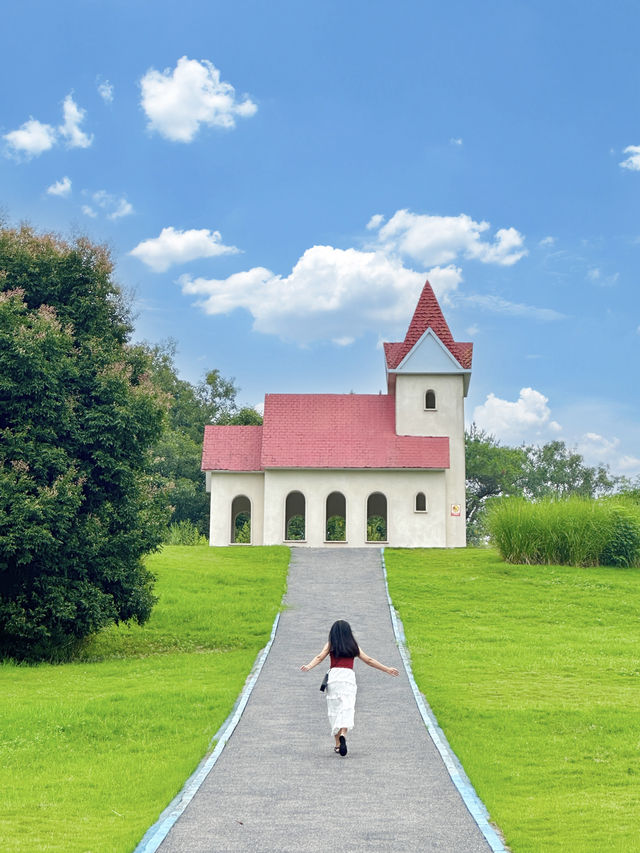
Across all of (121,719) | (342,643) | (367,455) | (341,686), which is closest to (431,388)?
(367,455)

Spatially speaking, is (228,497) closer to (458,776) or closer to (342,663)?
(342,663)

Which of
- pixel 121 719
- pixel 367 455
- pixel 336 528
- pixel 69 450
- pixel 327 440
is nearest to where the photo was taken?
pixel 121 719

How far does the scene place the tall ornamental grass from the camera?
37969mm

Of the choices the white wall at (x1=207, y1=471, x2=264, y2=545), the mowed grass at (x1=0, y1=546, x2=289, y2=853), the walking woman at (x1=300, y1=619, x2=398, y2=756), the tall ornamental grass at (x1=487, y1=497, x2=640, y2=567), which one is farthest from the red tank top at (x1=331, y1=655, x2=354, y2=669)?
the white wall at (x1=207, y1=471, x2=264, y2=545)

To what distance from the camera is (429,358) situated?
155 ft

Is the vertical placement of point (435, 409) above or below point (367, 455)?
above

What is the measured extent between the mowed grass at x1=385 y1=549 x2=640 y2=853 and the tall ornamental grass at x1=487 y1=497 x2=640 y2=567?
1.19m

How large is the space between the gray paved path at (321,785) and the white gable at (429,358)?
1114 inches

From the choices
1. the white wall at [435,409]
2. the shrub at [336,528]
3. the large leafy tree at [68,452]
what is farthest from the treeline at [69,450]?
the shrub at [336,528]

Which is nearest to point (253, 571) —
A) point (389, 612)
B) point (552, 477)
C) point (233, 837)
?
point (389, 612)

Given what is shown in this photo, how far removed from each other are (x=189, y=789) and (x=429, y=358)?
1510 inches

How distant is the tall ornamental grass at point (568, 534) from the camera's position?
37969 millimetres

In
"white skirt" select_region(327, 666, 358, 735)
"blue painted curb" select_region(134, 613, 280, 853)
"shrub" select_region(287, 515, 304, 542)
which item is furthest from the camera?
"shrub" select_region(287, 515, 304, 542)

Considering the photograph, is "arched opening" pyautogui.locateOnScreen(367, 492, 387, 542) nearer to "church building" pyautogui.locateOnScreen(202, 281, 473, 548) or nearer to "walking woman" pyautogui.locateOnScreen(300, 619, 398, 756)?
"church building" pyautogui.locateOnScreen(202, 281, 473, 548)
